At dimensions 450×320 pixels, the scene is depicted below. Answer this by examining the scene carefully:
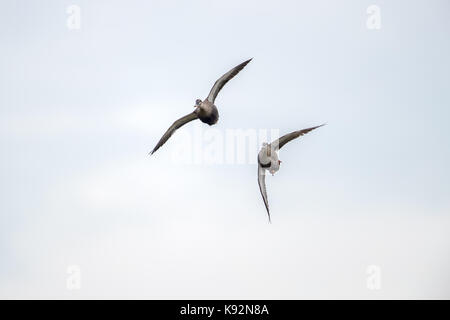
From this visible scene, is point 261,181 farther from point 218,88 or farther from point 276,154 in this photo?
point 218,88

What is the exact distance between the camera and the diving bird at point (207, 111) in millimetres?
37531

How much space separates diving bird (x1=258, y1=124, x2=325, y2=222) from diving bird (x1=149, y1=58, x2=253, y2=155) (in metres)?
3.39

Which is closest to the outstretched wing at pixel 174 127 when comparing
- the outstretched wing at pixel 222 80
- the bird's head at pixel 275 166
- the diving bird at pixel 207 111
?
the diving bird at pixel 207 111

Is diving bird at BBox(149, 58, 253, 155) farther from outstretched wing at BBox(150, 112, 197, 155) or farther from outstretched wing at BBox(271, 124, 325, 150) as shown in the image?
outstretched wing at BBox(271, 124, 325, 150)

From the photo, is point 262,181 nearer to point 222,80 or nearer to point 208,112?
point 208,112

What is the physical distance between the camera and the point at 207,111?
37375 mm

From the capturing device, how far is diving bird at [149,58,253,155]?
123 ft

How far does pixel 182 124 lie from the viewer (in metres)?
40.6

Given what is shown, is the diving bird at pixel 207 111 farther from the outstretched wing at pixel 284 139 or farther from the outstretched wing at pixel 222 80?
the outstretched wing at pixel 284 139

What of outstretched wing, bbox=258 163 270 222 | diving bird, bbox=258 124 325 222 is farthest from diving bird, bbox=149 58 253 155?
outstretched wing, bbox=258 163 270 222
